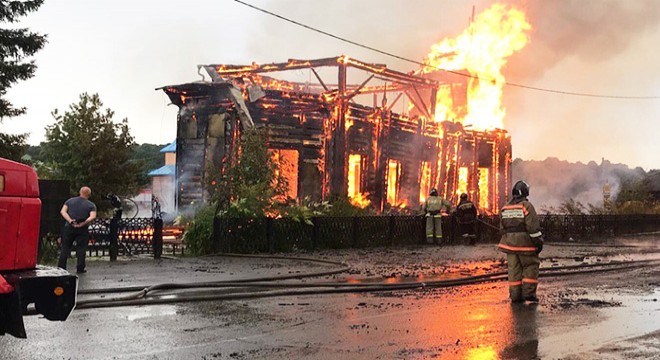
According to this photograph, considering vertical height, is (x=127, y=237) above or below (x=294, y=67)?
below

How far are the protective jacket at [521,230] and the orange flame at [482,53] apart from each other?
24.5 m

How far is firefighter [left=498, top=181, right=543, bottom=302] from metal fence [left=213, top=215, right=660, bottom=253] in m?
9.07

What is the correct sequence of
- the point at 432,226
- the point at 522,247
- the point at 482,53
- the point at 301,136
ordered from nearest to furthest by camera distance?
1. the point at 522,247
2. the point at 432,226
3. the point at 301,136
4. the point at 482,53

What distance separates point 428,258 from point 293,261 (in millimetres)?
3531

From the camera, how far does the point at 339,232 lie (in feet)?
65.2

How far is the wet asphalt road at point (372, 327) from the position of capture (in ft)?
20.8

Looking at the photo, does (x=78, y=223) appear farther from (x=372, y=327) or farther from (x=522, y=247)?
(x=522, y=247)

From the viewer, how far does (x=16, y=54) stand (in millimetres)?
25844

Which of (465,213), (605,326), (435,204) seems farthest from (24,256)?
(465,213)

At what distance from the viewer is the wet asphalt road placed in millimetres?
6352

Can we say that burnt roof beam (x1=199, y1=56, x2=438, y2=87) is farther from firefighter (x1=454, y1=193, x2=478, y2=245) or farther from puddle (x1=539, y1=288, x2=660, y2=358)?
puddle (x1=539, y1=288, x2=660, y2=358)

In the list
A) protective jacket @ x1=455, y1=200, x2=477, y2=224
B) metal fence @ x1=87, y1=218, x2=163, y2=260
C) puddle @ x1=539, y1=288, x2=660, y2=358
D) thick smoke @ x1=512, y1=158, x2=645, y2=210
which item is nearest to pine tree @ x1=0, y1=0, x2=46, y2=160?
metal fence @ x1=87, y1=218, x2=163, y2=260

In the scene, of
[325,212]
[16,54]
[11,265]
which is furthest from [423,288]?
[16,54]

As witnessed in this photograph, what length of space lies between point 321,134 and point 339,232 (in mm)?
7730
